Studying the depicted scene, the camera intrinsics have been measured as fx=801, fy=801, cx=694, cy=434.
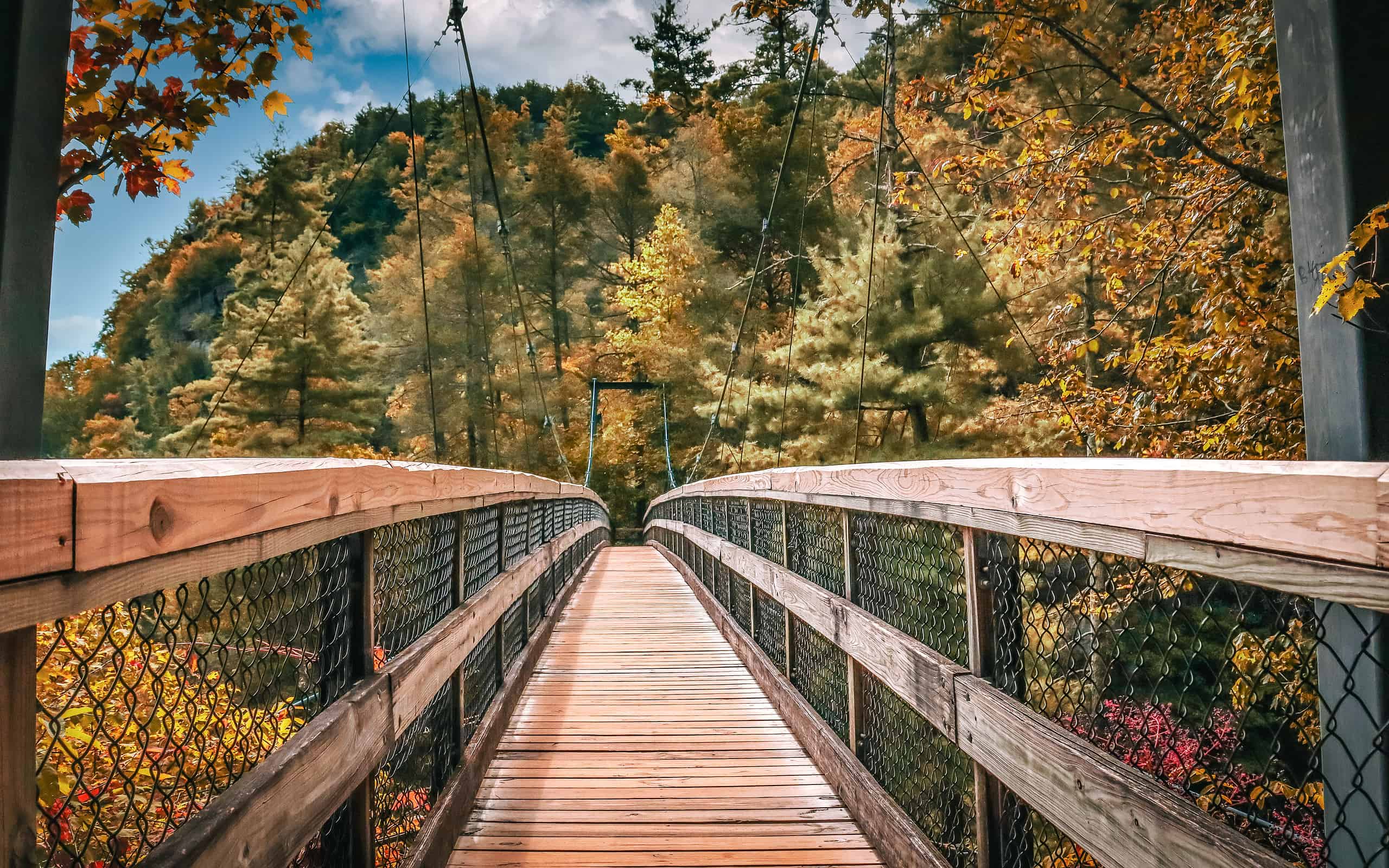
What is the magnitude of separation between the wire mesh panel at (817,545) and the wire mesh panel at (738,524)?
3.77 ft

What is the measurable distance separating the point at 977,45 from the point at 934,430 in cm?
835

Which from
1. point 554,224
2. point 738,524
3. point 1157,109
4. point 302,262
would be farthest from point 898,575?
point 554,224

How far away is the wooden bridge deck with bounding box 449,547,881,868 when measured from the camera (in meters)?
2.33

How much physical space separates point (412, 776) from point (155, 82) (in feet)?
8.39

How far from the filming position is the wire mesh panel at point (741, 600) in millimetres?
5037

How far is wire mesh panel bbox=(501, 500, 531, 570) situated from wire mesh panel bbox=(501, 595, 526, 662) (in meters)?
0.23

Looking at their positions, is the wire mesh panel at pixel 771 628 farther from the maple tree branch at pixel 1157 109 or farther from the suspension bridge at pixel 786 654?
the maple tree branch at pixel 1157 109

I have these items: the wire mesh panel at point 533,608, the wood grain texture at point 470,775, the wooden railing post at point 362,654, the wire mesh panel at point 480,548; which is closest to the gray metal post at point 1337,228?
the wooden railing post at point 362,654

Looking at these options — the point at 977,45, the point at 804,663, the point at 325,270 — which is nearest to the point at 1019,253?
the point at 804,663

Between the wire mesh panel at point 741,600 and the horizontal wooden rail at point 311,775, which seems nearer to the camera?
the horizontal wooden rail at point 311,775

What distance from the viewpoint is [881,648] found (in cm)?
218

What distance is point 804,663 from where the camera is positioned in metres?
3.71

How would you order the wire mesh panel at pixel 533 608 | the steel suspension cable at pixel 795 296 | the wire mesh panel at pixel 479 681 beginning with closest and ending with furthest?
the wire mesh panel at pixel 479 681 < the wire mesh panel at pixel 533 608 < the steel suspension cable at pixel 795 296

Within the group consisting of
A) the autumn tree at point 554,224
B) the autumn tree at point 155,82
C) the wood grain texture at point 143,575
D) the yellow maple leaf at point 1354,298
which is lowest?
the wood grain texture at point 143,575
